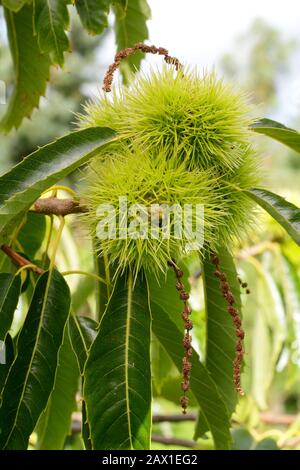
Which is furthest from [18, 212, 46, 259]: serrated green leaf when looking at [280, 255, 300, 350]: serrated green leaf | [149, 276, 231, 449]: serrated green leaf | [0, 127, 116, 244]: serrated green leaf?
[280, 255, 300, 350]: serrated green leaf

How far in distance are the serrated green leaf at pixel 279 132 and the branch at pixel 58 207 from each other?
312mm

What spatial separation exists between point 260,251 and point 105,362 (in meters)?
1.60

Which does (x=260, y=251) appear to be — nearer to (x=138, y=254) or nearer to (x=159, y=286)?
(x=159, y=286)

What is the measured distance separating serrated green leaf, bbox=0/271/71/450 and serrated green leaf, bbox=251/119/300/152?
0.41m

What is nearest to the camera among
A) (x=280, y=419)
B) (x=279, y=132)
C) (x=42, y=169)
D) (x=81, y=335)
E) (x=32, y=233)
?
(x=42, y=169)

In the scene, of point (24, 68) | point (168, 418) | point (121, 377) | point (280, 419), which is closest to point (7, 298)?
point (121, 377)

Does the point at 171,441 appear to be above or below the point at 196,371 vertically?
below

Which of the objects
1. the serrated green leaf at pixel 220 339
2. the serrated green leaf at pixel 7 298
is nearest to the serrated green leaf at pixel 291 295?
the serrated green leaf at pixel 220 339

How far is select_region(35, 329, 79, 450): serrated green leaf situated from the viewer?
1318 mm

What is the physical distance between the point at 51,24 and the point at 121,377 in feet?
1.94

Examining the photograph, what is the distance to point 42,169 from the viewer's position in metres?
0.96

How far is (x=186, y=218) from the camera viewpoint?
0.98 metres

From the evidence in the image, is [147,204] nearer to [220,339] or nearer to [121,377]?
[121,377]
